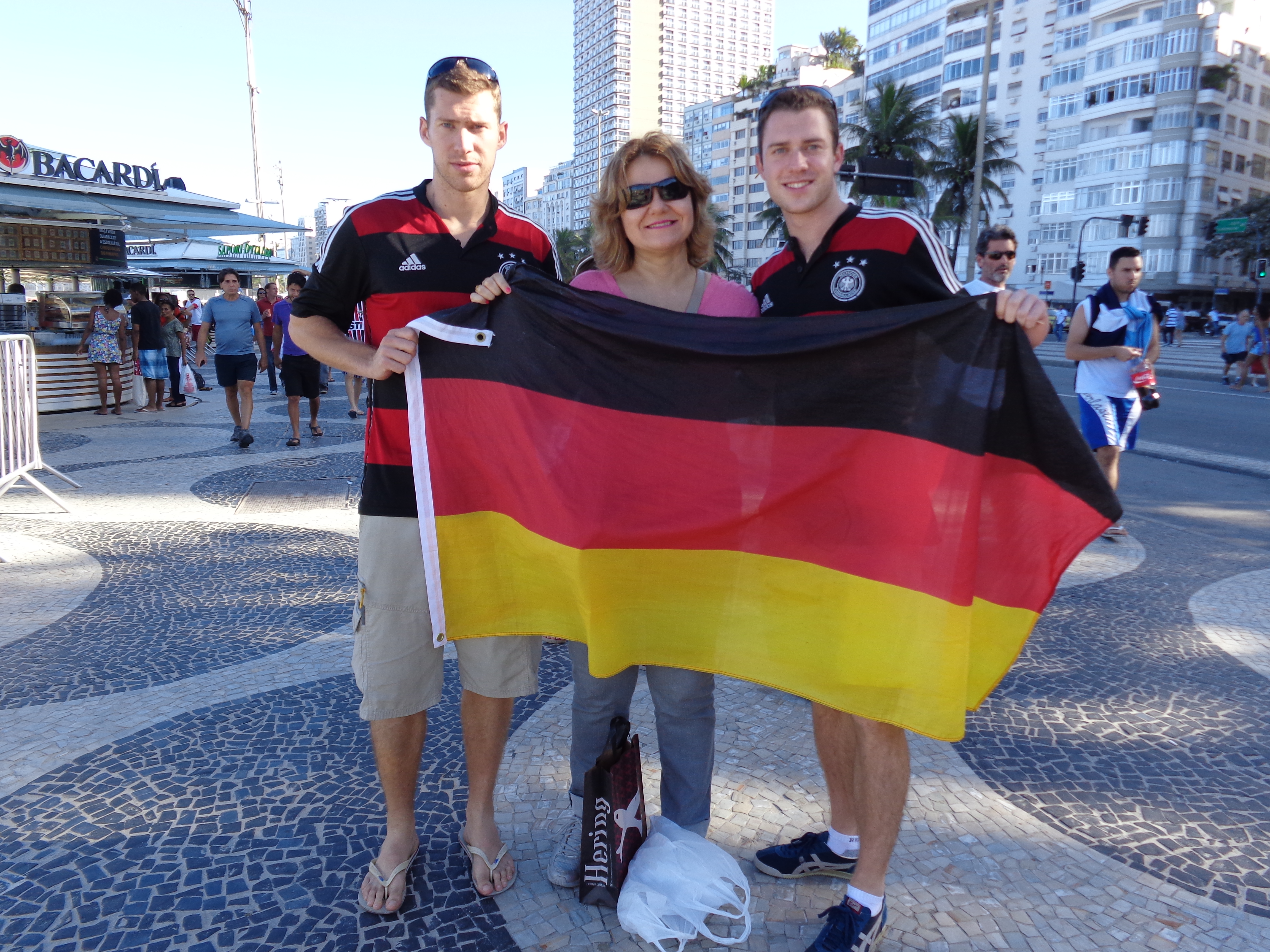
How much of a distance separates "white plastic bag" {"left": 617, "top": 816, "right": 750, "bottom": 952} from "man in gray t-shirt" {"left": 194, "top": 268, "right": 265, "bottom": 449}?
854cm

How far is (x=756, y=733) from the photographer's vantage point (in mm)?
3336

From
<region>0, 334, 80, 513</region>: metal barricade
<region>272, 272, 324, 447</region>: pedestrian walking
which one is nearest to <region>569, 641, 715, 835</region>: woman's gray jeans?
<region>0, 334, 80, 513</region>: metal barricade

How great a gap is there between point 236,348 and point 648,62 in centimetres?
16594

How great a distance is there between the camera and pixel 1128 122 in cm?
5731

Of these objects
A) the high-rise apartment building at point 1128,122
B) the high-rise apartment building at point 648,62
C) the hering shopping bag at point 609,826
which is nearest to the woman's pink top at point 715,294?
the hering shopping bag at point 609,826

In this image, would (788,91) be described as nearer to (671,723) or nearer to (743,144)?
(671,723)

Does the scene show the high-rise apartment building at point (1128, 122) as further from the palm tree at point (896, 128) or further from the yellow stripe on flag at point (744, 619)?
the yellow stripe on flag at point (744, 619)

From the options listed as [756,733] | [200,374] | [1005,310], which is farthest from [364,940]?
[200,374]

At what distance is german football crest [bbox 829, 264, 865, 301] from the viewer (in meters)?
2.25

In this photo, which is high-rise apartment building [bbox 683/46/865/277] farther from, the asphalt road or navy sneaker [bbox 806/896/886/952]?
navy sneaker [bbox 806/896/886/952]

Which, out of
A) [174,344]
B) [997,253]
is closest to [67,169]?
[174,344]

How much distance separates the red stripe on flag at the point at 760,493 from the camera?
2.05 m

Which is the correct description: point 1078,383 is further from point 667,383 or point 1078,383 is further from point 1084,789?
point 667,383

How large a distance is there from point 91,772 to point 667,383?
2479 millimetres
